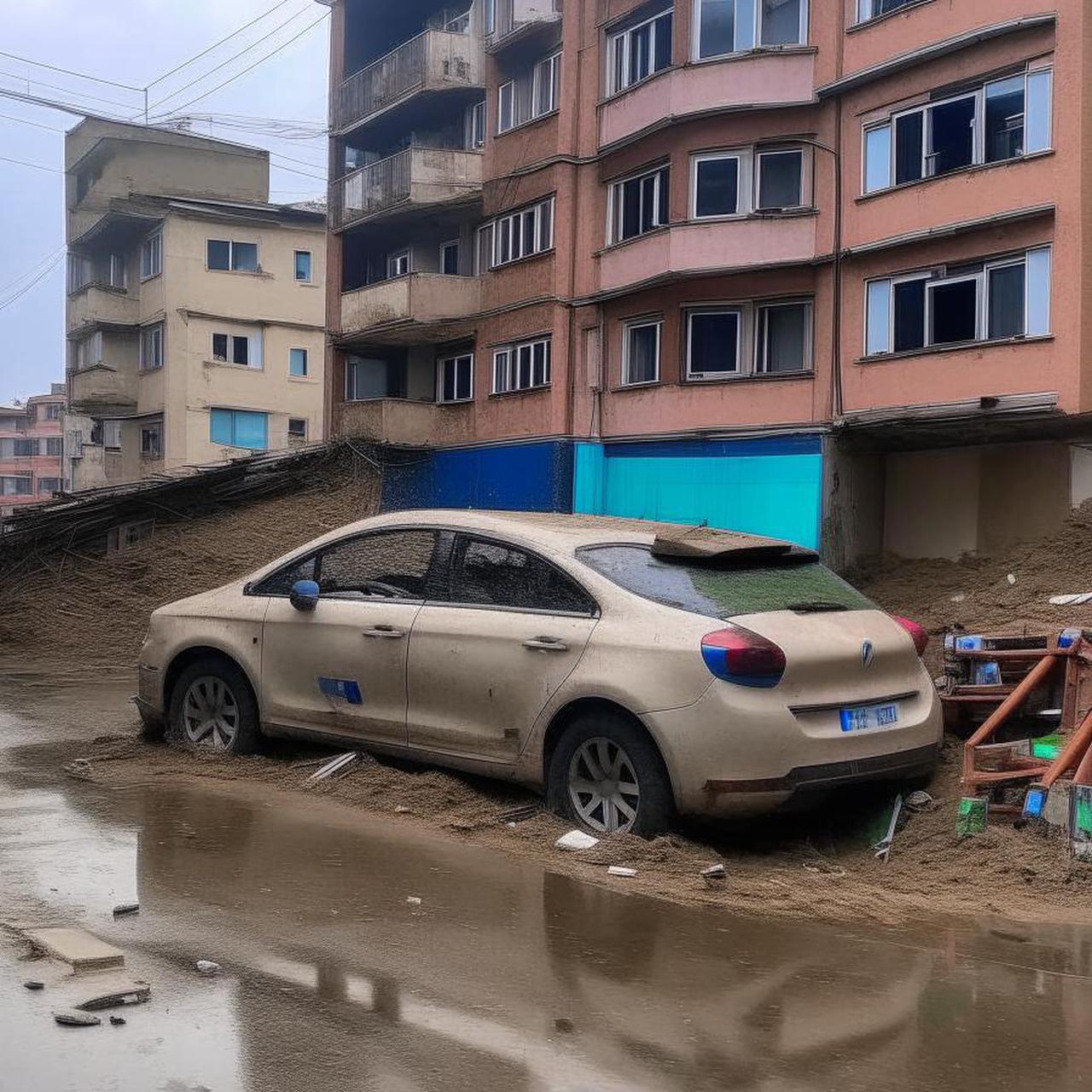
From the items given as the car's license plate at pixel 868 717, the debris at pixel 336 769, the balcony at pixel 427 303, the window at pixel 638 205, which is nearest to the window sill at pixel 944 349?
the window at pixel 638 205

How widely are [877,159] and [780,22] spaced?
3.36m

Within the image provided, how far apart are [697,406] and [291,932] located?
18.7 m

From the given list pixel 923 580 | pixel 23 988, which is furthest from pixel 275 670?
pixel 923 580

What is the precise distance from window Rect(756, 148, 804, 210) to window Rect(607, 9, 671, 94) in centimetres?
311

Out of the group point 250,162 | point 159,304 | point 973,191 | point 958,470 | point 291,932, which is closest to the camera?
point 291,932

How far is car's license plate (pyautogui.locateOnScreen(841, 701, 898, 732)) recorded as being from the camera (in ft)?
20.4

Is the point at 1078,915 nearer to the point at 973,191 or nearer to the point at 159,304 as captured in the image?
the point at 973,191

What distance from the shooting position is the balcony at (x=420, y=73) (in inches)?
1158

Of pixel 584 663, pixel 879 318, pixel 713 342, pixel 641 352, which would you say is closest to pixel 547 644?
pixel 584 663

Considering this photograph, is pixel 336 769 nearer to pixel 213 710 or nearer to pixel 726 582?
pixel 213 710

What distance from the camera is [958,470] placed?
65.7ft

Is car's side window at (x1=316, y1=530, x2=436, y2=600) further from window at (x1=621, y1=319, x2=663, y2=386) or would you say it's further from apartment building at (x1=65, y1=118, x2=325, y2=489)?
apartment building at (x1=65, y1=118, x2=325, y2=489)

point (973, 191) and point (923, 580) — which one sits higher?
point (973, 191)

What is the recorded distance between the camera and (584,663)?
636cm
